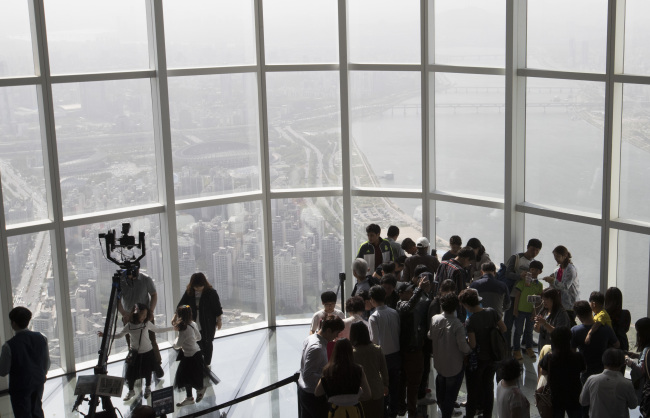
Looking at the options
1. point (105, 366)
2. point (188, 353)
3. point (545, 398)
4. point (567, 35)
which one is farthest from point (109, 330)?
point (567, 35)

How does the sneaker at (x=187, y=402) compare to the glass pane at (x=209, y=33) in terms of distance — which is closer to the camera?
the sneaker at (x=187, y=402)

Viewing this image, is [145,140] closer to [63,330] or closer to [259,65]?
[259,65]

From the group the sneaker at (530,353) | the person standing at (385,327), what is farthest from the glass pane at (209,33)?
the sneaker at (530,353)

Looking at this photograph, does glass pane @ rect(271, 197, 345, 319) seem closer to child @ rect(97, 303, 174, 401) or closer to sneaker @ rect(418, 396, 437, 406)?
child @ rect(97, 303, 174, 401)

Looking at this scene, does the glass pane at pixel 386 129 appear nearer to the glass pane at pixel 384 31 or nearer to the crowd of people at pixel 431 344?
the glass pane at pixel 384 31

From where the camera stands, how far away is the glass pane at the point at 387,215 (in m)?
11.1

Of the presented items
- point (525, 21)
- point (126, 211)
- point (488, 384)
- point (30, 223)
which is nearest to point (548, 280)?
point (488, 384)

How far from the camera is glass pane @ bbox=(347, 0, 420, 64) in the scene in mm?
10633

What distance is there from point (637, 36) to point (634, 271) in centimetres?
245

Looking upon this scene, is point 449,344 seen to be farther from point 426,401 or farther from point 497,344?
point 426,401

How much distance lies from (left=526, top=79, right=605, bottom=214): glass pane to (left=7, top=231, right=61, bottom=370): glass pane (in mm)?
5853

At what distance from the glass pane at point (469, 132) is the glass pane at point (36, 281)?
196 inches

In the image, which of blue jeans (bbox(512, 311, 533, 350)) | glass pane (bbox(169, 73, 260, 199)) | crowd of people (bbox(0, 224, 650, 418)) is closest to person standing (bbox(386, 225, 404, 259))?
crowd of people (bbox(0, 224, 650, 418))

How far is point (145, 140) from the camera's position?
407 inches
